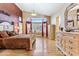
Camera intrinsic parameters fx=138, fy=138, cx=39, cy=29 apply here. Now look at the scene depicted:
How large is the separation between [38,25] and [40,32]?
895mm

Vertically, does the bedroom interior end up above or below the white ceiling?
below

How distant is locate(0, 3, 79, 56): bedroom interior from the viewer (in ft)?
16.3

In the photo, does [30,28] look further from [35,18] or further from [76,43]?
[76,43]

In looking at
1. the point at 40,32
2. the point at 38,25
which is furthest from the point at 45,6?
the point at 38,25

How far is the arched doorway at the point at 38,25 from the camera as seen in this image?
14539 mm

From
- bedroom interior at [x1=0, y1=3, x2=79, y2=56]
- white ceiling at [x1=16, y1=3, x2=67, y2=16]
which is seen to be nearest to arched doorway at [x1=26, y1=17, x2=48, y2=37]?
bedroom interior at [x1=0, y1=3, x2=79, y2=56]

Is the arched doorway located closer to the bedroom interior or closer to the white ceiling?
the bedroom interior

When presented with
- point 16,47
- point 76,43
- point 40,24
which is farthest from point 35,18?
point 76,43

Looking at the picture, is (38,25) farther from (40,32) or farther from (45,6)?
(45,6)

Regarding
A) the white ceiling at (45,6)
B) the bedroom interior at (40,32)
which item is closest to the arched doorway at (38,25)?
the bedroom interior at (40,32)

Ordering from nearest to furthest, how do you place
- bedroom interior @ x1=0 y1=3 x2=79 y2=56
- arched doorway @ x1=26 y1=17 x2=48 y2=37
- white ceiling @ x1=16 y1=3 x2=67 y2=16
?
bedroom interior @ x1=0 y1=3 x2=79 y2=56, white ceiling @ x1=16 y1=3 x2=67 y2=16, arched doorway @ x1=26 y1=17 x2=48 y2=37

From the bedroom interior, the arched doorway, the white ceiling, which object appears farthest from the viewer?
the arched doorway

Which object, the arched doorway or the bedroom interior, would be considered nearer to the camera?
the bedroom interior

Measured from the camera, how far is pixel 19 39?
601cm
